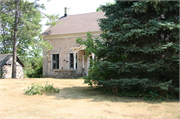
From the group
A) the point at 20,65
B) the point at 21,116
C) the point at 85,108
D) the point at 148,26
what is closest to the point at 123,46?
the point at 148,26

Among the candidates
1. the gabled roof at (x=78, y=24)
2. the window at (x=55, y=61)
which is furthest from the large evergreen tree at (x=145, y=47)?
the window at (x=55, y=61)

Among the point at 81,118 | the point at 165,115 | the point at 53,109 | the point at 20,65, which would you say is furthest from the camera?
the point at 20,65

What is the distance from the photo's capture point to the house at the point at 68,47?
18.0 metres

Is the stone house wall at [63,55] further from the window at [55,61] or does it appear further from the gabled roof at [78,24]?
the gabled roof at [78,24]

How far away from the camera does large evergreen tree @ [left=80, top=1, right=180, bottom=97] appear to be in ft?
18.8

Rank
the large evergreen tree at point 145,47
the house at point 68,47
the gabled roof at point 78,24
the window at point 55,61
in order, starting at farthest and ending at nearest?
the window at point 55,61 → the gabled roof at point 78,24 → the house at point 68,47 → the large evergreen tree at point 145,47

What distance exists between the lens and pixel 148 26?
234 inches

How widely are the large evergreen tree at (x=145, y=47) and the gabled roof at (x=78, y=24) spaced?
37.2 ft

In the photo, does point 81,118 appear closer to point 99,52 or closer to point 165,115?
point 165,115

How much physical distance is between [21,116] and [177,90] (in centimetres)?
496

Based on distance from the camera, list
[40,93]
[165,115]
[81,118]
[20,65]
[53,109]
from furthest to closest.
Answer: [20,65]
[40,93]
[53,109]
[165,115]
[81,118]

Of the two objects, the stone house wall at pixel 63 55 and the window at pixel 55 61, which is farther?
the window at pixel 55 61

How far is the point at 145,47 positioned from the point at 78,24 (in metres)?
14.9

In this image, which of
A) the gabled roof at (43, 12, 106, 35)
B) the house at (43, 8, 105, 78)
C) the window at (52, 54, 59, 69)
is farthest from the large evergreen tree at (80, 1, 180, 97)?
the window at (52, 54, 59, 69)
